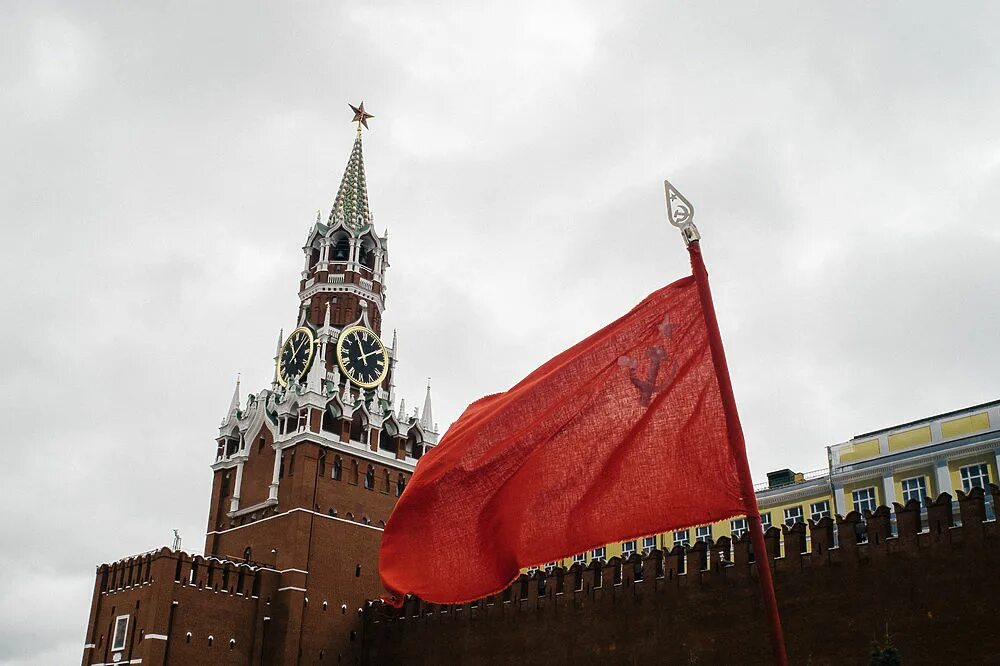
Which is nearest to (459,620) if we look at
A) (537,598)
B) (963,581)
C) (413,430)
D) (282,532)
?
(537,598)

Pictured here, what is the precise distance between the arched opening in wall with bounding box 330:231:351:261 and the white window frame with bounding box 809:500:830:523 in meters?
30.1

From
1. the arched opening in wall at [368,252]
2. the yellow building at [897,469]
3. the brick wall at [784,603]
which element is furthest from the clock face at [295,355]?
the yellow building at [897,469]

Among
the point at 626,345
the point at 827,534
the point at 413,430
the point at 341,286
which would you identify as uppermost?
the point at 341,286

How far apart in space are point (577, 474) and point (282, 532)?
37.0m

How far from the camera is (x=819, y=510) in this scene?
39.8 m

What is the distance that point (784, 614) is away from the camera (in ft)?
99.3

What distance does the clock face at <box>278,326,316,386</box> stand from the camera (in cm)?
5228

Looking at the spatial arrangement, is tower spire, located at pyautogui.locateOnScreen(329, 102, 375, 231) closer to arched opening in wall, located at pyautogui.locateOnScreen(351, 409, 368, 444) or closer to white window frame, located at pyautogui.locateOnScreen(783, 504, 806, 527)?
arched opening in wall, located at pyautogui.locateOnScreen(351, 409, 368, 444)

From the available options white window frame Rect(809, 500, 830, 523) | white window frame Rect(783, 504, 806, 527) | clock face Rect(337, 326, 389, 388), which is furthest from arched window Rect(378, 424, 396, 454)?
white window frame Rect(809, 500, 830, 523)

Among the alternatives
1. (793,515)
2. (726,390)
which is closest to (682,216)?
(726,390)

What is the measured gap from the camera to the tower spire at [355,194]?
193 feet

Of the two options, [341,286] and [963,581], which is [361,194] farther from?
[963,581]

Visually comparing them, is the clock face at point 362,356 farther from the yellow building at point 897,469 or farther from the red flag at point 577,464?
the red flag at point 577,464

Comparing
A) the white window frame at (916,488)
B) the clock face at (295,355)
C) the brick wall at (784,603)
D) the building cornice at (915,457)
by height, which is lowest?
the brick wall at (784,603)
